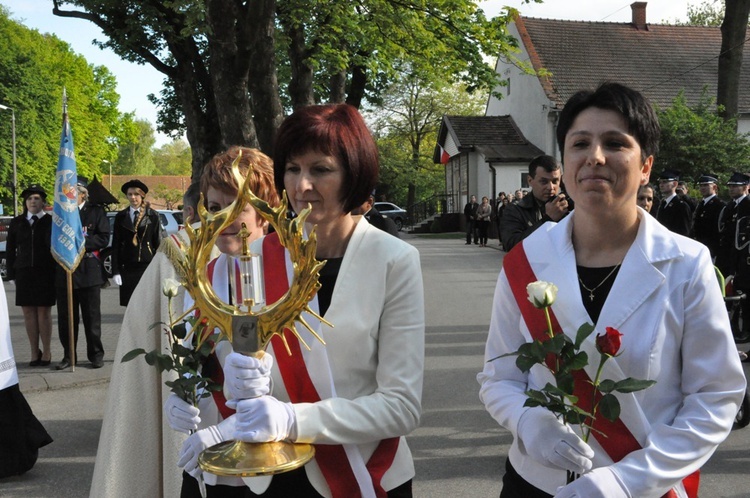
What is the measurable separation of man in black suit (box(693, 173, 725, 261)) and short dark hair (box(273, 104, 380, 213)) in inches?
423

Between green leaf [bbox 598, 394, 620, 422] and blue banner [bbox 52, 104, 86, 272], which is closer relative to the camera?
green leaf [bbox 598, 394, 620, 422]

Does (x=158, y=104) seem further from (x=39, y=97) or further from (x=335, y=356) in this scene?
(x=335, y=356)

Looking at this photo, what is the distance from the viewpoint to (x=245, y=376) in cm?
183

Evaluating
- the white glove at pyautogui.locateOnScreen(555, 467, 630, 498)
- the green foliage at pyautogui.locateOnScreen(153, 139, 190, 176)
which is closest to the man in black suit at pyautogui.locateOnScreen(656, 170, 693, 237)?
the white glove at pyautogui.locateOnScreen(555, 467, 630, 498)

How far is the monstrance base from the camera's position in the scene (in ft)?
5.75

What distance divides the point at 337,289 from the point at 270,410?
45cm

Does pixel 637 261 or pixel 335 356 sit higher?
A: pixel 637 261

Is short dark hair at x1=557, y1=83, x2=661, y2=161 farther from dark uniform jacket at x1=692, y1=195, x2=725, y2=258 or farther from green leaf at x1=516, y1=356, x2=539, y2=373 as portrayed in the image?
dark uniform jacket at x1=692, y1=195, x2=725, y2=258

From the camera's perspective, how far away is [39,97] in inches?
1825

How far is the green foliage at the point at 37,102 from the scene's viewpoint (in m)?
44.3

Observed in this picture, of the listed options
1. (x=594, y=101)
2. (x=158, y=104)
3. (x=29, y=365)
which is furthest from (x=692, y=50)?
(x=594, y=101)

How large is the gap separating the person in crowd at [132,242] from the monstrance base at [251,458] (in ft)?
26.1

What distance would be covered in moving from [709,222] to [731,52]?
10537 mm

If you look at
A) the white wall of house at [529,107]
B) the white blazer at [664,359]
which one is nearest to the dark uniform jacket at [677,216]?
the white blazer at [664,359]
